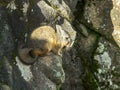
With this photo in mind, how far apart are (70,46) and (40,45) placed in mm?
951

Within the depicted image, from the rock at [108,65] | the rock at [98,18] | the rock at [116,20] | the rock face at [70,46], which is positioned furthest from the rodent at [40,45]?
the rock at [116,20]

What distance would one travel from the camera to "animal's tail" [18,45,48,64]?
7156 millimetres

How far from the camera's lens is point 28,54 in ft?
24.0

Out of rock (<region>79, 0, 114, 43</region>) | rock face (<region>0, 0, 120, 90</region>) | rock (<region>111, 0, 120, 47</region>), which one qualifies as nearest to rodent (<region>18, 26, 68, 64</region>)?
rock face (<region>0, 0, 120, 90</region>)

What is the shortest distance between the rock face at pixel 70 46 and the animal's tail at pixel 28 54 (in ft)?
0.31

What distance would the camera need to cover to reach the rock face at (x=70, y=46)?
7188mm

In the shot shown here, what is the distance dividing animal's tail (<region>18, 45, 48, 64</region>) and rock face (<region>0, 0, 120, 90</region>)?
3.7 inches

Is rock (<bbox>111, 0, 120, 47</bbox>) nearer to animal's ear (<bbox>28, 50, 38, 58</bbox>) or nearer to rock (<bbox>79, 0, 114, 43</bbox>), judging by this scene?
rock (<bbox>79, 0, 114, 43</bbox>)

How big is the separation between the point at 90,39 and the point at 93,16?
518 mm

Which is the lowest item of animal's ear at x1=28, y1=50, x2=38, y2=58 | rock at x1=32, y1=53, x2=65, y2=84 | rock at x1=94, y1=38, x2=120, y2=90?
rock at x1=94, y1=38, x2=120, y2=90

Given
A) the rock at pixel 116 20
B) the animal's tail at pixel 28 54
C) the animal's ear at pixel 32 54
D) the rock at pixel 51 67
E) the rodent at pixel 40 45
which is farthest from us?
the rock at pixel 116 20

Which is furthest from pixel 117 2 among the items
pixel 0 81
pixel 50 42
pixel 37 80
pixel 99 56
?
pixel 0 81

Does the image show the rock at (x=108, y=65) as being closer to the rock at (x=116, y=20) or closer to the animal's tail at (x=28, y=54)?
the rock at (x=116, y=20)

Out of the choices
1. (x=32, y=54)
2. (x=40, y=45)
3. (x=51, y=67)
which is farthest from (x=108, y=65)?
(x=32, y=54)
